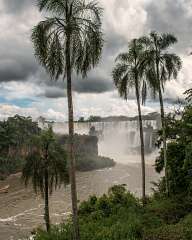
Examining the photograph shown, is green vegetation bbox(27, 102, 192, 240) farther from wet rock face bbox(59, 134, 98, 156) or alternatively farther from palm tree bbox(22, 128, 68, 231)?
wet rock face bbox(59, 134, 98, 156)

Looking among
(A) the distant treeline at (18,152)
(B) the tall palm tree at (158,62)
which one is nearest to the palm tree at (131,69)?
(B) the tall palm tree at (158,62)

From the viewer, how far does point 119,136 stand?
117375mm

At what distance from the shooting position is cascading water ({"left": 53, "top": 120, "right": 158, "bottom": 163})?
345 feet

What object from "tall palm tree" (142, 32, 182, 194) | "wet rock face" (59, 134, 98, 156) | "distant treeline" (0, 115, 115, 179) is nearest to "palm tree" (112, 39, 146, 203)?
"tall palm tree" (142, 32, 182, 194)

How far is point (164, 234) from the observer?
13617 millimetres

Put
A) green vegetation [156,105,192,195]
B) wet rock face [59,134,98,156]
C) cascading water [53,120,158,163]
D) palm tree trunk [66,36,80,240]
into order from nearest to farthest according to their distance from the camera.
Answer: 1. palm tree trunk [66,36,80,240]
2. green vegetation [156,105,192,195]
3. wet rock face [59,134,98,156]
4. cascading water [53,120,158,163]

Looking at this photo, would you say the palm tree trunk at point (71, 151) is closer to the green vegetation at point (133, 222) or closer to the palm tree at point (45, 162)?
the green vegetation at point (133, 222)

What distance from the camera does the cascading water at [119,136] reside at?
345 ft

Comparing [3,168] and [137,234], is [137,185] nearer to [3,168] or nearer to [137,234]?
[3,168]

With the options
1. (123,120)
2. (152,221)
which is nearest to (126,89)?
(152,221)

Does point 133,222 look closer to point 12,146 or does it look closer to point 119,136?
point 12,146

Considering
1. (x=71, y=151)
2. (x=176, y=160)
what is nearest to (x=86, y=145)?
(x=176, y=160)

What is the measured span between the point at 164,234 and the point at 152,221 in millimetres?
2302

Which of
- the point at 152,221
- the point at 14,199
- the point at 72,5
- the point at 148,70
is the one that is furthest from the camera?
the point at 14,199
